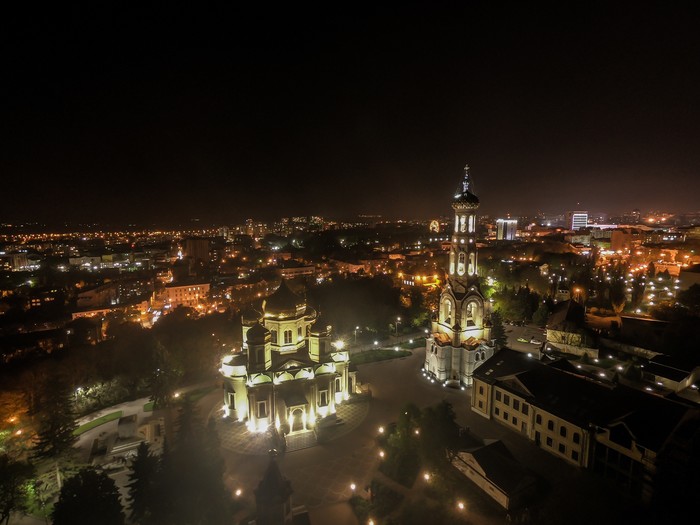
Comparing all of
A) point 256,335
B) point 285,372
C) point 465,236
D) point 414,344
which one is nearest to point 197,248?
point 414,344

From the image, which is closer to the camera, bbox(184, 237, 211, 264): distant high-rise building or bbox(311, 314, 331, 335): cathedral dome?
bbox(311, 314, 331, 335): cathedral dome

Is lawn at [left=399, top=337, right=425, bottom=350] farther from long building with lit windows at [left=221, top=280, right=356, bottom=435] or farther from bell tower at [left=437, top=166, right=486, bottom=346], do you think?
long building with lit windows at [left=221, top=280, right=356, bottom=435]

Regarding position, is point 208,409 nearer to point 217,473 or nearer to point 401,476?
point 217,473

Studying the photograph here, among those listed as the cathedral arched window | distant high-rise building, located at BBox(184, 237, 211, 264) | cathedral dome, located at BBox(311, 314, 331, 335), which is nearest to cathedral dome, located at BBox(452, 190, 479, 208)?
the cathedral arched window

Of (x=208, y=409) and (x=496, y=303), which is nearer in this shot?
(x=208, y=409)

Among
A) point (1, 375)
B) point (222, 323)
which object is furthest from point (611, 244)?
point (1, 375)

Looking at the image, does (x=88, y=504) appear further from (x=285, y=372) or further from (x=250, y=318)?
(x=250, y=318)
